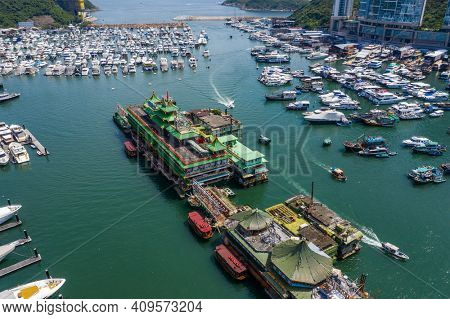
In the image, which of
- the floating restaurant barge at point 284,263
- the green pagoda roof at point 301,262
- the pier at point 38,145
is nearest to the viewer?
the floating restaurant barge at point 284,263

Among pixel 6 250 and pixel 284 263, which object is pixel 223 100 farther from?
pixel 284 263

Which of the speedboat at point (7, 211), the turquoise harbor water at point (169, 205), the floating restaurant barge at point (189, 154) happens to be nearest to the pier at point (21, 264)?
the turquoise harbor water at point (169, 205)

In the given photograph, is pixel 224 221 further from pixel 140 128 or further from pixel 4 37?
pixel 4 37

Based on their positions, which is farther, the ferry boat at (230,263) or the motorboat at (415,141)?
the motorboat at (415,141)

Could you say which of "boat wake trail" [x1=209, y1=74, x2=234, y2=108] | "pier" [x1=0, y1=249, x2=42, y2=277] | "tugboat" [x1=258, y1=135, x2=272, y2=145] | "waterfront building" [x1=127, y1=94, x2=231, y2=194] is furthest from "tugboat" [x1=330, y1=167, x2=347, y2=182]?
"pier" [x1=0, y1=249, x2=42, y2=277]

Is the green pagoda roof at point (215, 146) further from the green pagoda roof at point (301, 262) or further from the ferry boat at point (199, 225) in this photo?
the green pagoda roof at point (301, 262)

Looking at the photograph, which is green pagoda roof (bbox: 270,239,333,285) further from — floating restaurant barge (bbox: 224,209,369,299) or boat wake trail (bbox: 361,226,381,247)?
boat wake trail (bbox: 361,226,381,247)

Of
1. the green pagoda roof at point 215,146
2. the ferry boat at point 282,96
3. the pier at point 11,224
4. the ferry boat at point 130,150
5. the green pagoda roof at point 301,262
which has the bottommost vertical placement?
the pier at point 11,224
